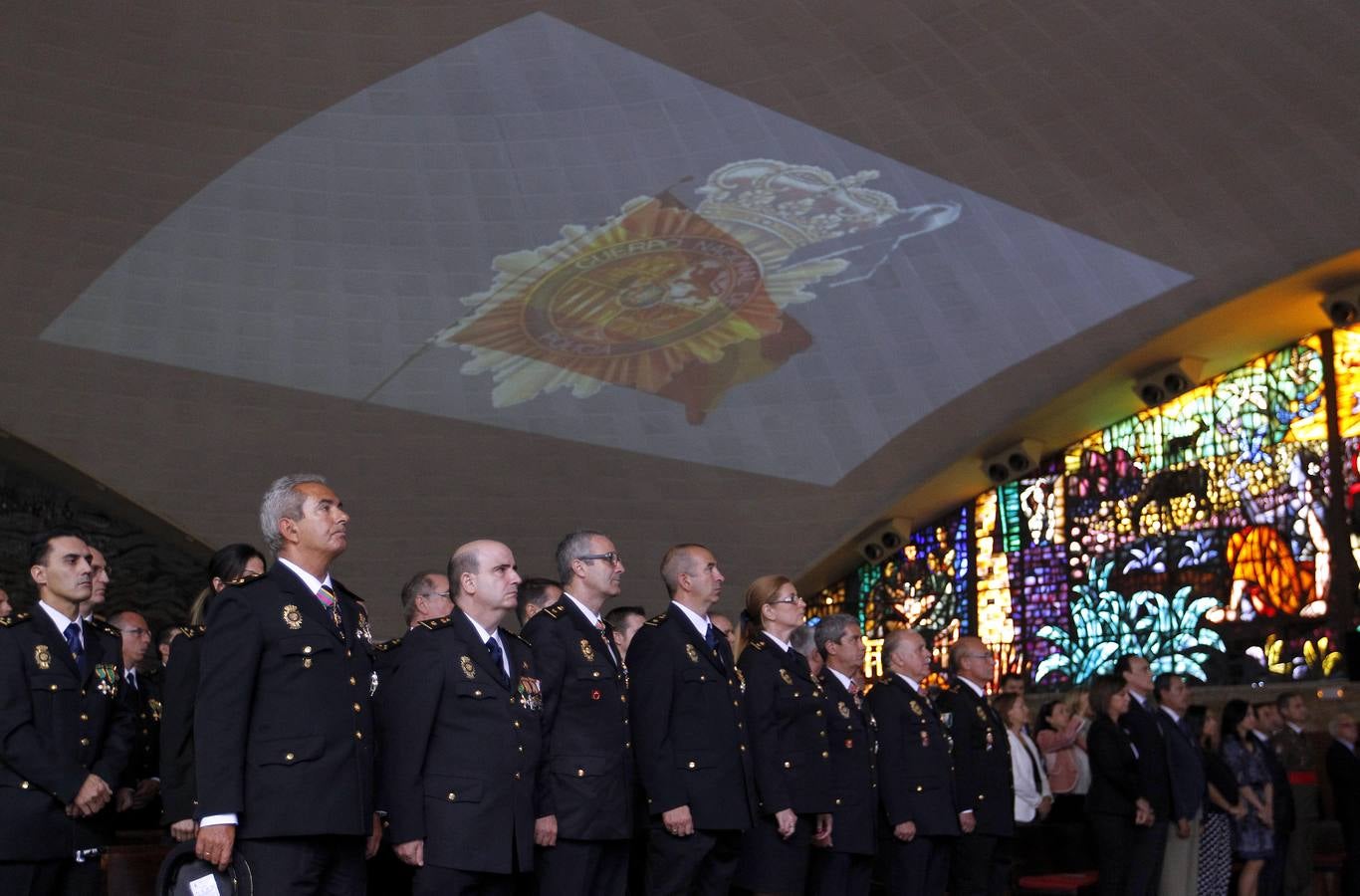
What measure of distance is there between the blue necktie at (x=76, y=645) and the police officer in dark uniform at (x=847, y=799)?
110 inches

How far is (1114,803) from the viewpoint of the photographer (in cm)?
781

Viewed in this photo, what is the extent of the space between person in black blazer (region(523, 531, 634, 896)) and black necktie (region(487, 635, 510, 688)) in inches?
10.9

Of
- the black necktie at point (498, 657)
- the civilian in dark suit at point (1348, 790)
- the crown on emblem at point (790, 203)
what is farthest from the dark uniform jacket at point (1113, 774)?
the crown on emblem at point (790, 203)

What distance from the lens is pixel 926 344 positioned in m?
13.1

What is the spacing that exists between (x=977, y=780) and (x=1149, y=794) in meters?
1.40

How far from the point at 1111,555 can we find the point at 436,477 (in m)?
6.25

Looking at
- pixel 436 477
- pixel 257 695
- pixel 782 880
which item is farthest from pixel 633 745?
pixel 436 477

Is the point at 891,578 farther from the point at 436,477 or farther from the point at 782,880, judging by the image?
the point at 782,880

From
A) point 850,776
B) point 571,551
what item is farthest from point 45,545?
point 850,776

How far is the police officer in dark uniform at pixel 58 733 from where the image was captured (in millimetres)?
4512

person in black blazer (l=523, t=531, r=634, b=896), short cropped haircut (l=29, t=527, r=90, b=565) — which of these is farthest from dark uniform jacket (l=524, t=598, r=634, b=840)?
short cropped haircut (l=29, t=527, r=90, b=565)

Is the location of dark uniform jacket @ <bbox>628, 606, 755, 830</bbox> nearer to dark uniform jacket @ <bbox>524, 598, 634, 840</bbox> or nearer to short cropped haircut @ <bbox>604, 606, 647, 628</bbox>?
dark uniform jacket @ <bbox>524, 598, 634, 840</bbox>

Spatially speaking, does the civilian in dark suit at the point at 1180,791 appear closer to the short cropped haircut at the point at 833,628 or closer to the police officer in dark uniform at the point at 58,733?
the short cropped haircut at the point at 833,628

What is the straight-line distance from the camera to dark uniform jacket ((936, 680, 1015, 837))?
6.90 metres
